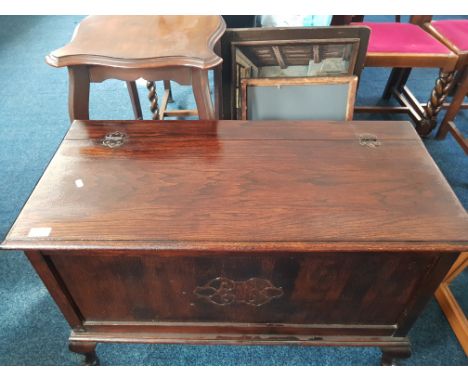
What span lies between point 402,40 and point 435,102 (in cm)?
33

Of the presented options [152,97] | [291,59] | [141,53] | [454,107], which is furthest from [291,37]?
[454,107]

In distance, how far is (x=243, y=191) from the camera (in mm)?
726

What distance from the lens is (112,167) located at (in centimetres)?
77

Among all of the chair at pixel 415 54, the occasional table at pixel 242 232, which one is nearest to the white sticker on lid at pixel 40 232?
the occasional table at pixel 242 232

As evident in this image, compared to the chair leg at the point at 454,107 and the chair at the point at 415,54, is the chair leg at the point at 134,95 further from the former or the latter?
the chair leg at the point at 454,107

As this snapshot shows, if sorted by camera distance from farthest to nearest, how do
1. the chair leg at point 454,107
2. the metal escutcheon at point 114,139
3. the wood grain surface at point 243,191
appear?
the chair leg at point 454,107 < the metal escutcheon at point 114,139 < the wood grain surface at point 243,191

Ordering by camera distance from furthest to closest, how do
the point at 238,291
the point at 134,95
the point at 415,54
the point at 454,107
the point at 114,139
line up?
the point at 454,107 → the point at 134,95 → the point at 415,54 → the point at 114,139 → the point at 238,291

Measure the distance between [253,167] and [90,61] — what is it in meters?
0.49

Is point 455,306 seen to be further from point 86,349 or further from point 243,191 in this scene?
point 86,349

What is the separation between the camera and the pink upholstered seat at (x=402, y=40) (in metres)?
1.38

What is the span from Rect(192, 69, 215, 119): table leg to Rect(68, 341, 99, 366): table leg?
2.23ft

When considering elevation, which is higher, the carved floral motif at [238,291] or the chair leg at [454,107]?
the carved floral motif at [238,291]

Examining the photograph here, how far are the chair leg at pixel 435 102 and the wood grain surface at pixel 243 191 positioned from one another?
2.48 feet

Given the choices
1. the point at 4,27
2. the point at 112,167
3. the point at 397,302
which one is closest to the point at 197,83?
the point at 112,167
